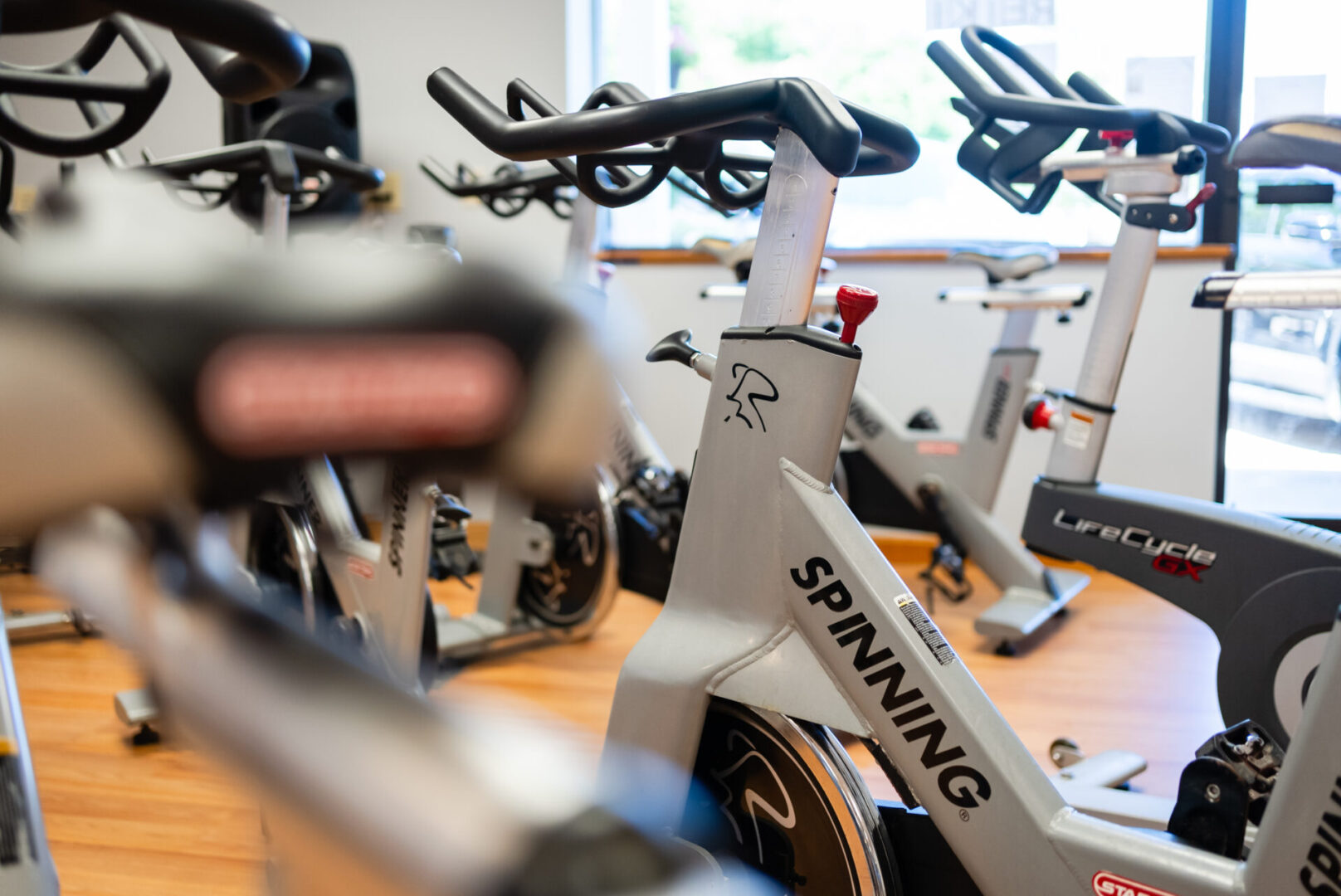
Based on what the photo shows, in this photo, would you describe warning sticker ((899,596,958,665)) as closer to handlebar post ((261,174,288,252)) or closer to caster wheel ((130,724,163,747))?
handlebar post ((261,174,288,252))

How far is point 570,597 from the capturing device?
8.15 ft

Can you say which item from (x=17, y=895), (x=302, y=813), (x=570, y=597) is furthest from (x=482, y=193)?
(x=302, y=813)

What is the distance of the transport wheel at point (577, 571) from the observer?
235 centimetres

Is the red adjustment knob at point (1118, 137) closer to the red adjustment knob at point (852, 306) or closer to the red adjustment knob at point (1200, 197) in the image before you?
the red adjustment knob at point (1200, 197)

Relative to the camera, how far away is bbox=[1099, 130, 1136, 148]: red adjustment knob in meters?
1.72

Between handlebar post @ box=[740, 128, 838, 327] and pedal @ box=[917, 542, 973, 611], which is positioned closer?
handlebar post @ box=[740, 128, 838, 327]

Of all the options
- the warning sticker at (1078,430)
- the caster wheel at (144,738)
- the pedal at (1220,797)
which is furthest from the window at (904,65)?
the pedal at (1220,797)

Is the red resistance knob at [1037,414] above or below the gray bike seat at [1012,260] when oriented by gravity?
below

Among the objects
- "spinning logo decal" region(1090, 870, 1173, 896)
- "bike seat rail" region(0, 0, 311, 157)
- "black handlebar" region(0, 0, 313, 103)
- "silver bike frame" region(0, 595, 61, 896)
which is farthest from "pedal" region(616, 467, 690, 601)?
"black handlebar" region(0, 0, 313, 103)

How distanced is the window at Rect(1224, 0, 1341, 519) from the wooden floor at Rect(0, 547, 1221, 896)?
74cm

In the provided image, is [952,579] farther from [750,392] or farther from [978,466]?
[750,392]

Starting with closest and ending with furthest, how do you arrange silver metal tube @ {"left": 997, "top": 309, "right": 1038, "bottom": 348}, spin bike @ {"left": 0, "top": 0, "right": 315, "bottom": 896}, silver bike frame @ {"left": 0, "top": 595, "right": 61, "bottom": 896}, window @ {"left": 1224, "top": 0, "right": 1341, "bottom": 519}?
spin bike @ {"left": 0, "top": 0, "right": 315, "bottom": 896} → silver bike frame @ {"left": 0, "top": 595, "right": 61, "bottom": 896} → silver metal tube @ {"left": 997, "top": 309, "right": 1038, "bottom": 348} → window @ {"left": 1224, "top": 0, "right": 1341, "bottom": 519}

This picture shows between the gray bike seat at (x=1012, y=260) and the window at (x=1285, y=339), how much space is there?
3.50 feet

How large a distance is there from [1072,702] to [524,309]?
7.20 feet
